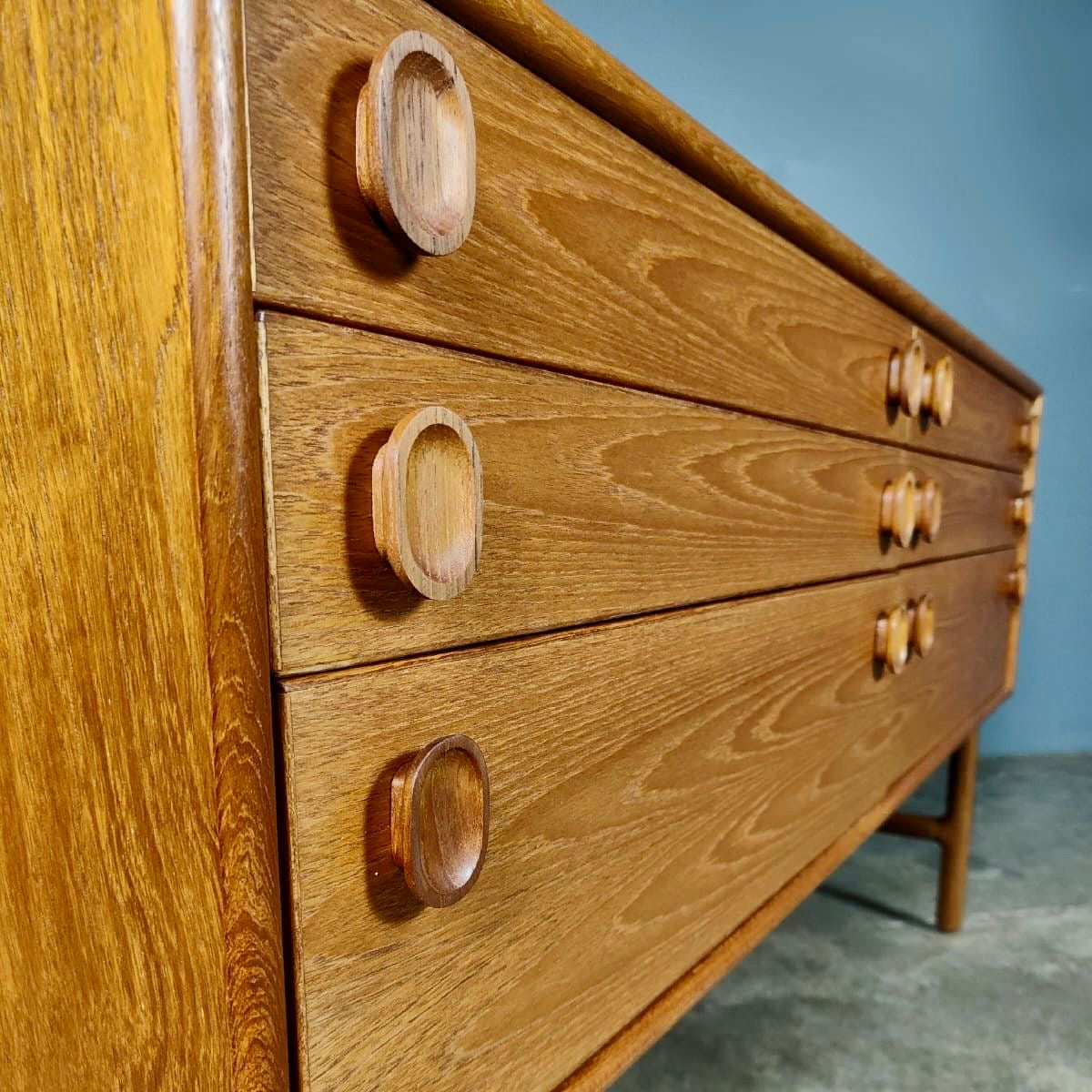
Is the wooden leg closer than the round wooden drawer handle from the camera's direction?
No

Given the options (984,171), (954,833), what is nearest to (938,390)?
(954,833)

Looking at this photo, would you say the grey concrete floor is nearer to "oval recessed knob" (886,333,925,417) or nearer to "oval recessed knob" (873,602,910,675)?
"oval recessed knob" (873,602,910,675)

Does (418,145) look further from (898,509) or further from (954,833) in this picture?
(954,833)

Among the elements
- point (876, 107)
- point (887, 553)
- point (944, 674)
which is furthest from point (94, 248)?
point (876, 107)

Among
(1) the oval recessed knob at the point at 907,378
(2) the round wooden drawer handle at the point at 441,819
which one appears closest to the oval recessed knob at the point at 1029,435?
(1) the oval recessed knob at the point at 907,378

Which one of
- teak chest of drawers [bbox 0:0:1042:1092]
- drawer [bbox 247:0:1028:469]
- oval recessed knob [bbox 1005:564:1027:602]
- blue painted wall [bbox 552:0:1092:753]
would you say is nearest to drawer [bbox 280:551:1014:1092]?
teak chest of drawers [bbox 0:0:1042:1092]

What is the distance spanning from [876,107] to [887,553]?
1477mm

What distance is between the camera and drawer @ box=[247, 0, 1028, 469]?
0.84 feet

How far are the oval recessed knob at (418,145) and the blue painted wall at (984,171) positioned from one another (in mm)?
1546

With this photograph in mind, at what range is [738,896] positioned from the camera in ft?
1.85

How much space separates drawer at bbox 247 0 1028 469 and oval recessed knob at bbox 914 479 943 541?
205mm

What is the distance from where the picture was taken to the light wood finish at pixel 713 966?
1.41 feet

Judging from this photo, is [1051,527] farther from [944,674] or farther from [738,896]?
[738,896]

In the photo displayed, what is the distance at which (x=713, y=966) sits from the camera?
20.9 inches
